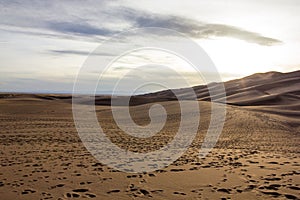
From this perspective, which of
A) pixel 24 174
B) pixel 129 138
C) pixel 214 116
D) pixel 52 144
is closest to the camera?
pixel 24 174

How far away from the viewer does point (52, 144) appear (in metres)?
14.5

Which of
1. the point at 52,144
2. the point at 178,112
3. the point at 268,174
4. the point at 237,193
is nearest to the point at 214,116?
the point at 178,112

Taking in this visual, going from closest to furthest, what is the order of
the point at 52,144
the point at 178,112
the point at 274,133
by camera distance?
the point at 52,144, the point at 274,133, the point at 178,112

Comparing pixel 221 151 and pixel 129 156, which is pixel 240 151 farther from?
pixel 129 156

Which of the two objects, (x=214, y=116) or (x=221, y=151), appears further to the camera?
(x=214, y=116)

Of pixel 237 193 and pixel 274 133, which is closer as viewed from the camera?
pixel 237 193

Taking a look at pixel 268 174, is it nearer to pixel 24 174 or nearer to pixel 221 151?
pixel 221 151

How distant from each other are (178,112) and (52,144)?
1632 centimetres

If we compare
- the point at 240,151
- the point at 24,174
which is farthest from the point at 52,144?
the point at 240,151

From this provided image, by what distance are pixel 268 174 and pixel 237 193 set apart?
2274 millimetres

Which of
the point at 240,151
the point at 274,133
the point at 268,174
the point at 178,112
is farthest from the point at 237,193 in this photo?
the point at 178,112

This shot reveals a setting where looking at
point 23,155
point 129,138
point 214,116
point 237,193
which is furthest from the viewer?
point 214,116

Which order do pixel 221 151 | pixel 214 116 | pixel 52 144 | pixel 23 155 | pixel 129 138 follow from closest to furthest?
pixel 23 155
pixel 221 151
pixel 52 144
pixel 129 138
pixel 214 116

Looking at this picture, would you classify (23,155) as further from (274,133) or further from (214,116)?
(214,116)
